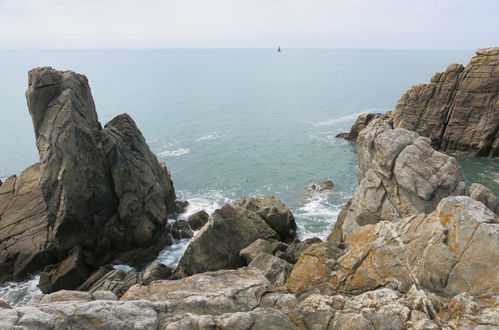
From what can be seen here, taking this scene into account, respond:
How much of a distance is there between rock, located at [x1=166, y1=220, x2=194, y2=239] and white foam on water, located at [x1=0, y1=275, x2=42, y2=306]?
517 inches

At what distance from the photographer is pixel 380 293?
13984 millimetres

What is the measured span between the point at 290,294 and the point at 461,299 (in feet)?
20.2

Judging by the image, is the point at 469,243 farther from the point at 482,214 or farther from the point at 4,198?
the point at 4,198

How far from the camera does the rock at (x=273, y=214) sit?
→ 119ft

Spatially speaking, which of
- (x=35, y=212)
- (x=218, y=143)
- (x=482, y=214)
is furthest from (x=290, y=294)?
(x=218, y=143)

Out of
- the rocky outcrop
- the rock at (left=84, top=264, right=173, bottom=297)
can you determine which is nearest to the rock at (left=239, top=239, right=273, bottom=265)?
the rock at (left=84, top=264, right=173, bottom=297)

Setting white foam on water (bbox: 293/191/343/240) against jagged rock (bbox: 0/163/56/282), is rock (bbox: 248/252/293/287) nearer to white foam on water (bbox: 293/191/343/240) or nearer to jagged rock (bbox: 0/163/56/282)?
white foam on water (bbox: 293/191/343/240)

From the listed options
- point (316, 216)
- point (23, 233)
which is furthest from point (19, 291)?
point (316, 216)

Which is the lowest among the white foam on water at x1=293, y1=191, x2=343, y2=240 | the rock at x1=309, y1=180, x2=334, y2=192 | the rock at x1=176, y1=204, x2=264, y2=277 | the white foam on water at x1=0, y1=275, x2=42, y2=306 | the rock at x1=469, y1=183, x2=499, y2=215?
the white foam on water at x1=0, y1=275, x2=42, y2=306

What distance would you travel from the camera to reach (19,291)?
31.3 m

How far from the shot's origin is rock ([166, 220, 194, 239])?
132ft

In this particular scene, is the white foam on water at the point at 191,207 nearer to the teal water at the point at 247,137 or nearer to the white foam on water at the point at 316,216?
the teal water at the point at 247,137

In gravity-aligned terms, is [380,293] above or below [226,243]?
above

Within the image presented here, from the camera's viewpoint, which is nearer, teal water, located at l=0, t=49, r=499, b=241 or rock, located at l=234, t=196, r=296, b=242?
rock, located at l=234, t=196, r=296, b=242
